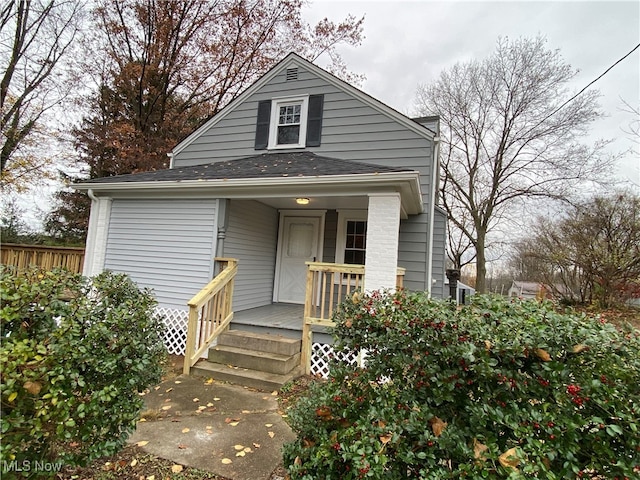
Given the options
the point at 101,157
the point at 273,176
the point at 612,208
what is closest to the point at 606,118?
the point at 612,208

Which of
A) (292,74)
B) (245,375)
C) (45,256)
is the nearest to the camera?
(245,375)

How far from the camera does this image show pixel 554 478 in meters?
1.49

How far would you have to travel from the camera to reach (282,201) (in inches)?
261

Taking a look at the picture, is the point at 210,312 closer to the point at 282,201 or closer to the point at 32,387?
the point at 282,201

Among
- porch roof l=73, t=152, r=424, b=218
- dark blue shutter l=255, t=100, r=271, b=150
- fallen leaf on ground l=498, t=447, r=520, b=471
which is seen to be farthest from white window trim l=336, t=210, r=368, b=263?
fallen leaf on ground l=498, t=447, r=520, b=471

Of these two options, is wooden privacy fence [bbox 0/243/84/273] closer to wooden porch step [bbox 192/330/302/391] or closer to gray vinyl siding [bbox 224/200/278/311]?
gray vinyl siding [bbox 224/200/278/311]

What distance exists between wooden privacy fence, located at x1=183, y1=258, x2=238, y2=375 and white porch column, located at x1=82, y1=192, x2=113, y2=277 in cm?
266

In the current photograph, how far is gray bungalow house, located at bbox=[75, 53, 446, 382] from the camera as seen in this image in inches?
199

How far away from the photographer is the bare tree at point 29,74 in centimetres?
1175

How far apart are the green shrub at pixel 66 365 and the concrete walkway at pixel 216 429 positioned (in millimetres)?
692

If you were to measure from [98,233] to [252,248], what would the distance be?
309 centimetres

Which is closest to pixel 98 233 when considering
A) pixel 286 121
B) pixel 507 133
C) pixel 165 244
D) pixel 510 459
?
pixel 165 244

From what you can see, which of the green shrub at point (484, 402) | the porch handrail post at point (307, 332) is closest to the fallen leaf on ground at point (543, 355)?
the green shrub at point (484, 402)

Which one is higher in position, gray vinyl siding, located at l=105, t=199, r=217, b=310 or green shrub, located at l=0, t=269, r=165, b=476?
gray vinyl siding, located at l=105, t=199, r=217, b=310
